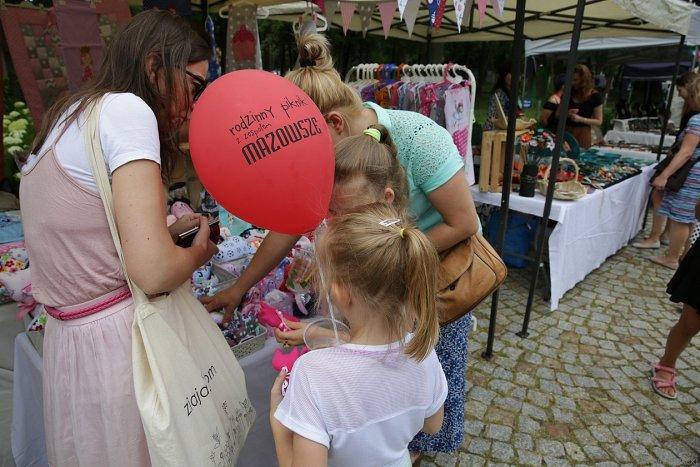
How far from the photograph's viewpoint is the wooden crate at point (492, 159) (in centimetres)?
339

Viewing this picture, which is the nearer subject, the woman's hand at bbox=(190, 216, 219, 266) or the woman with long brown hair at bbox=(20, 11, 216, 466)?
the woman with long brown hair at bbox=(20, 11, 216, 466)

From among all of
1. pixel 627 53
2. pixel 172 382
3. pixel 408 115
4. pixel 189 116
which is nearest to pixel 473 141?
pixel 408 115

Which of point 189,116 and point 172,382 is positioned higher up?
point 189,116

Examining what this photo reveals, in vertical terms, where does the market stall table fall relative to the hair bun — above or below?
below

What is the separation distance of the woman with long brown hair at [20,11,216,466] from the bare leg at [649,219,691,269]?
487 centimetres

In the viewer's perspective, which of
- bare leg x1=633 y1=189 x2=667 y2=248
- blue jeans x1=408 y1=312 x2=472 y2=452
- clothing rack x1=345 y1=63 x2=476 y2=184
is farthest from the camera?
bare leg x1=633 y1=189 x2=667 y2=248

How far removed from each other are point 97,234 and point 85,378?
0.37 m

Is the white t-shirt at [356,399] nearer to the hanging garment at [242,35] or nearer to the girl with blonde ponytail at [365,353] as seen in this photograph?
the girl with blonde ponytail at [365,353]

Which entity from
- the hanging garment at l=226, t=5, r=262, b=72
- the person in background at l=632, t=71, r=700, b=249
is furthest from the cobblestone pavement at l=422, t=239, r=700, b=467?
the hanging garment at l=226, t=5, r=262, b=72

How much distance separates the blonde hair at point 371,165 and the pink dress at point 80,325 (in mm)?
620

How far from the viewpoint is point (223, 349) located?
4.12 feet

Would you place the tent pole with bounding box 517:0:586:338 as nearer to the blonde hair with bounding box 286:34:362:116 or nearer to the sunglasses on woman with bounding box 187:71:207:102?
the blonde hair with bounding box 286:34:362:116

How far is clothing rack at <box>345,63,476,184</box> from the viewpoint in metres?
3.36

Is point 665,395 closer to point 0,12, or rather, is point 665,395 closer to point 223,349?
point 223,349
